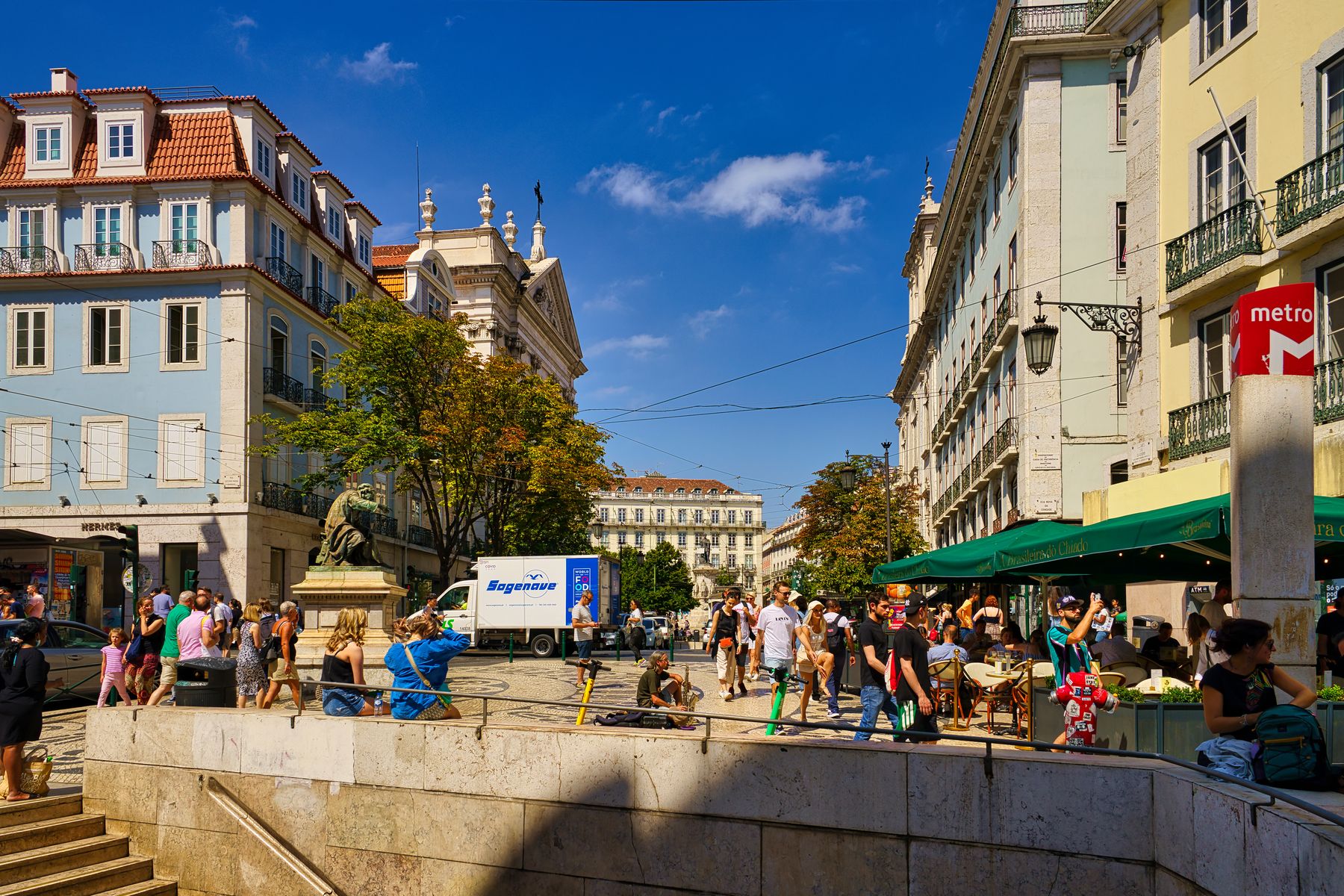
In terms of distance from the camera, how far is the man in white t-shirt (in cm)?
1418

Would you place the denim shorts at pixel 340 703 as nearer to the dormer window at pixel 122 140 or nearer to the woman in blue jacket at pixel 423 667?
the woman in blue jacket at pixel 423 667

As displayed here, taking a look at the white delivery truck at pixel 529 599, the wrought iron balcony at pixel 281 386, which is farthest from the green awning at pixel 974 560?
the wrought iron balcony at pixel 281 386

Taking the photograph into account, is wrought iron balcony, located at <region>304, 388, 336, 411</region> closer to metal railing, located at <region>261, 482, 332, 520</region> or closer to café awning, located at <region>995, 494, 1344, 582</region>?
metal railing, located at <region>261, 482, 332, 520</region>

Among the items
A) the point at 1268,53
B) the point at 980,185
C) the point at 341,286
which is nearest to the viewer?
the point at 1268,53

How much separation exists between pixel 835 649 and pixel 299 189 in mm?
30666

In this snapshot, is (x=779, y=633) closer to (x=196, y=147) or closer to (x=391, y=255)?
(x=196, y=147)

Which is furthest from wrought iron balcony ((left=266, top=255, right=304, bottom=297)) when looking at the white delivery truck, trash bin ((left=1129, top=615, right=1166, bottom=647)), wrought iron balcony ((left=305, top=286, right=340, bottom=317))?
trash bin ((left=1129, top=615, right=1166, bottom=647))

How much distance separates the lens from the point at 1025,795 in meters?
7.02

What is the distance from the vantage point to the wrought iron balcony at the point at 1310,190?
552 inches

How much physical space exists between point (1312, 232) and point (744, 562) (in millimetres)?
133479

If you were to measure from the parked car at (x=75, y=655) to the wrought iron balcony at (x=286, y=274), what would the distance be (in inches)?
799

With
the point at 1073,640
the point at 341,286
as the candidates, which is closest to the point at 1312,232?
the point at 1073,640

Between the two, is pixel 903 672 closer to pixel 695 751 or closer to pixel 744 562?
pixel 695 751

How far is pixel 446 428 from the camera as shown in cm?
3372
